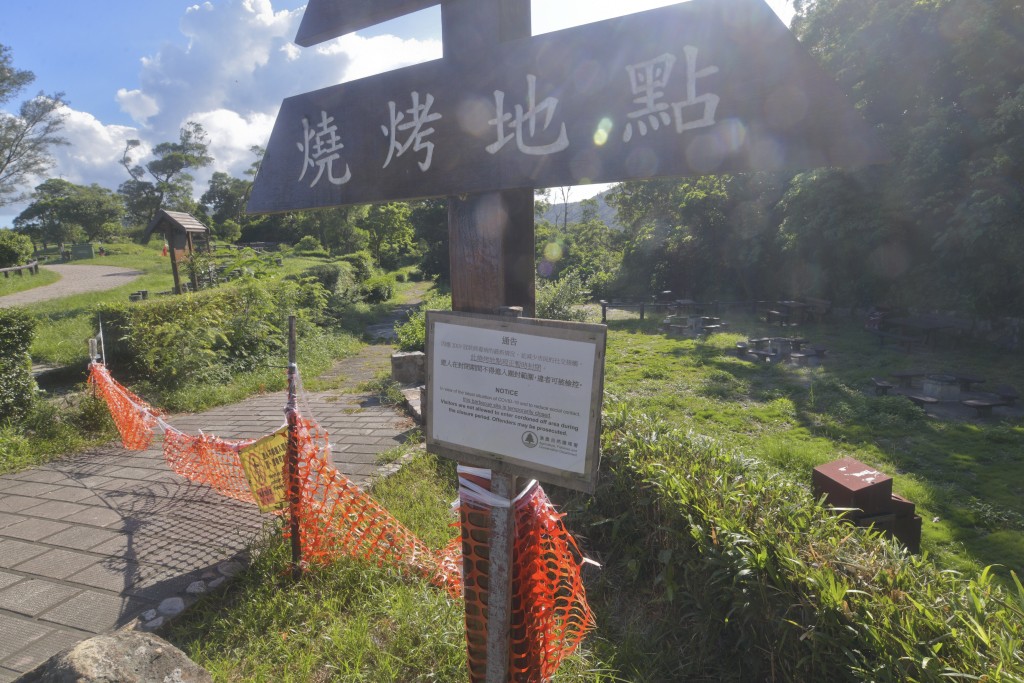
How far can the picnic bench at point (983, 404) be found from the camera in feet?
23.9

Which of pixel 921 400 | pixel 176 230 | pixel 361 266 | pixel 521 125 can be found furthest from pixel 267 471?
pixel 361 266

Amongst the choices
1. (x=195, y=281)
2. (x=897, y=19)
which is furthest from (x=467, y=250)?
(x=897, y=19)

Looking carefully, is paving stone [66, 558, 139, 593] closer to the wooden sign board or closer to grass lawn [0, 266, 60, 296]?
the wooden sign board

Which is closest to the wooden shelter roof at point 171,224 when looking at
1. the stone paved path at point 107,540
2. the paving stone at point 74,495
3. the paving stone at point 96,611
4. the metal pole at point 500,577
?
the stone paved path at point 107,540

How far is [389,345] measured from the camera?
43.9ft

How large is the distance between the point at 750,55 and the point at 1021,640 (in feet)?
6.61

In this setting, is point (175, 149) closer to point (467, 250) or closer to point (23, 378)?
point (23, 378)

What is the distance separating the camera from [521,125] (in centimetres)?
187

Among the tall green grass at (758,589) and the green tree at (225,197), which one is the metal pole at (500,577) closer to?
the tall green grass at (758,589)

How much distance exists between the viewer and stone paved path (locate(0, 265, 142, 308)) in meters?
15.3

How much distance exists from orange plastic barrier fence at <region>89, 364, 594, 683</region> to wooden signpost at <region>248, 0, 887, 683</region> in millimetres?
228

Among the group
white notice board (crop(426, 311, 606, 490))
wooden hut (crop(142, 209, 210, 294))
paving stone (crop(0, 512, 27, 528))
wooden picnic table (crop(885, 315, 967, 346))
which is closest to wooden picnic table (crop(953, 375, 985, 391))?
wooden picnic table (crop(885, 315, 967, 346))

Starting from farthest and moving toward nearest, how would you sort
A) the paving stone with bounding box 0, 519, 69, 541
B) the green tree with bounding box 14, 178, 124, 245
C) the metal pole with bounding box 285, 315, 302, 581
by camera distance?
the green tree with bounding box 14, 178, 124, 245, the paving stone with bounding box 0, 519, 69, 541, the metal pole with bounding box 285, 315, 302, 581

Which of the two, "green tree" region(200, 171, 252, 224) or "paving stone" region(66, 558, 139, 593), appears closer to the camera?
"paving stone" region(66, 558, 139, 593)
